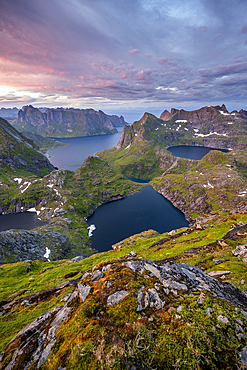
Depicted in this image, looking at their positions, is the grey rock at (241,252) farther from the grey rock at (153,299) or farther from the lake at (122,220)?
the lake at (122,220)

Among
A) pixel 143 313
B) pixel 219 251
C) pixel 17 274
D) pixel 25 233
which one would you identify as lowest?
pixel 25 233

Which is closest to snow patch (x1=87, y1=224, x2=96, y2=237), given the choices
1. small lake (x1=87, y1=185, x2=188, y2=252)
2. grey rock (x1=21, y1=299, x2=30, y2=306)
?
small lake (x1=87, y1=185, x2=188, y2=252)

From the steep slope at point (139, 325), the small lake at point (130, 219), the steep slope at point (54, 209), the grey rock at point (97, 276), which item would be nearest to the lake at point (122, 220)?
the small lake at point (130, 219)

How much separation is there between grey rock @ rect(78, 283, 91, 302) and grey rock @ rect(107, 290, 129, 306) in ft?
8.96

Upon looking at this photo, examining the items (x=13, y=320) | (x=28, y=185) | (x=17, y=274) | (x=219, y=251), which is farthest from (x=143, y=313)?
(x=28, y=185)

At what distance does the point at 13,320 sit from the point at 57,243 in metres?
64.6

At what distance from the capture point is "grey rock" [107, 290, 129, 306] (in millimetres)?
12656

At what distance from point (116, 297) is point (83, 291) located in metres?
3.97

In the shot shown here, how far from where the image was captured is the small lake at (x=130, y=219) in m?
120

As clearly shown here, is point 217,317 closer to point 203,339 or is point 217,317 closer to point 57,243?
point 203,339

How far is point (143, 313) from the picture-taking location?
1142cm

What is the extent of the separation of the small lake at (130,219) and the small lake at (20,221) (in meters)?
48.6

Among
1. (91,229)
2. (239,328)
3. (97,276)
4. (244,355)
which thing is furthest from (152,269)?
(91,229)

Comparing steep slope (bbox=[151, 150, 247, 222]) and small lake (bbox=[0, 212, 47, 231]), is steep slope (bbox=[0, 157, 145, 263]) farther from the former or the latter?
steep slope (bbox=[151, 150, 247, 222])
